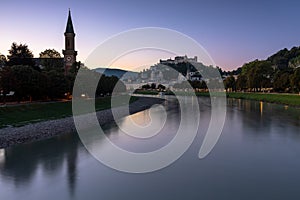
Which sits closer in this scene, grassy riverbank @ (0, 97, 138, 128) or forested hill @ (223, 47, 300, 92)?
grassy riverbank @ (0, 97, 138, 128)

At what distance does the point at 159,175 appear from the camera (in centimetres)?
1084

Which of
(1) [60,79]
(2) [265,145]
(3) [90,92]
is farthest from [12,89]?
(2) [265,145]

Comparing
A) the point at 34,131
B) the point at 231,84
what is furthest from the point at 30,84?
the point at 231,84

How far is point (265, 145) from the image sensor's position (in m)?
16.1

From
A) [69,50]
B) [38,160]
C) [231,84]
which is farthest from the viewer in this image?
[231,84]

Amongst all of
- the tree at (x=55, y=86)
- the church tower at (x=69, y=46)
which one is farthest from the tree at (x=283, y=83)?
the tree at (x=55, y=86)

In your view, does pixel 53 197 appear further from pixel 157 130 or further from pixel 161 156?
pixel 157 130

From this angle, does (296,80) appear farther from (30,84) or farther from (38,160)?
(38,160)

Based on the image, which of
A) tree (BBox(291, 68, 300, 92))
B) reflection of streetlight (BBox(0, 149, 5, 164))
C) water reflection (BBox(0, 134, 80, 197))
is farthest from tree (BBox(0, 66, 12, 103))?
tree (BBox(291, 68, 300, 92))

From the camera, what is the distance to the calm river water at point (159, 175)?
8.95 m

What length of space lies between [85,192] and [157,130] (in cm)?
1338

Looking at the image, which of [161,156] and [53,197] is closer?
[53,197]

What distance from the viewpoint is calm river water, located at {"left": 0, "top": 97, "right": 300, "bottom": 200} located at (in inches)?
352

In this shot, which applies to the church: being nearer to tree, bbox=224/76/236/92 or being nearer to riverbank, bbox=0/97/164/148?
riverbank, bbox=0/97/164/148
